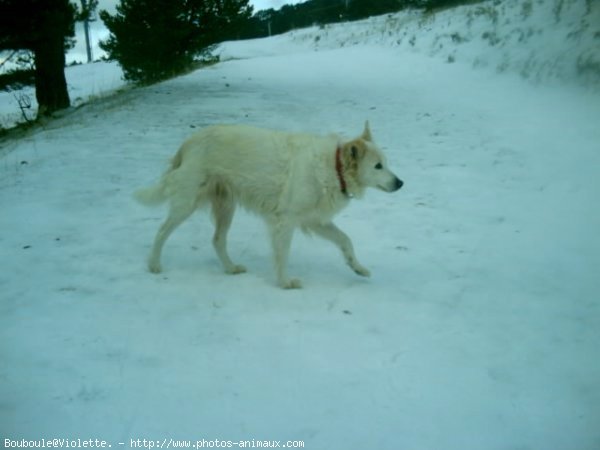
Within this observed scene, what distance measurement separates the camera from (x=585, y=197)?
5.69 meters

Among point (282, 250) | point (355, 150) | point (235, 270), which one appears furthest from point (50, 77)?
point (355, 150)

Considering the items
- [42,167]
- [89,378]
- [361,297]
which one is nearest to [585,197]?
[361,297]

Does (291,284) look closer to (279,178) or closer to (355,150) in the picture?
Answer: (279,178)

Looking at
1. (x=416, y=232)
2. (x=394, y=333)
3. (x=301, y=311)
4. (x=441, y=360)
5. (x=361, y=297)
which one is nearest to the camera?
(x=441, y=360)

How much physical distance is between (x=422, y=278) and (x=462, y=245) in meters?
0.88

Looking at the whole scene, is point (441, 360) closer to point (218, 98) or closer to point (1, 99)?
point (218, 98)

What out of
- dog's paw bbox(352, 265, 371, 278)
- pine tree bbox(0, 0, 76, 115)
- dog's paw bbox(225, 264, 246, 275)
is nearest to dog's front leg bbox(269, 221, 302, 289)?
dog's paw bbox(225, 264, 246, 275)

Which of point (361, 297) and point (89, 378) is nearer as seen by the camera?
point (89, 378)

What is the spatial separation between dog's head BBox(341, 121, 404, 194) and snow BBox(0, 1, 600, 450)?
2.71ft

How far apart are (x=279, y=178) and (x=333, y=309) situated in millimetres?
1261

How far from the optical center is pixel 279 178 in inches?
171

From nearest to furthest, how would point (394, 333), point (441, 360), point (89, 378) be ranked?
point (89, 378)
point (441, 360)
point (394, 333)

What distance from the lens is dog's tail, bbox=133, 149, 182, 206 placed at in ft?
15.0

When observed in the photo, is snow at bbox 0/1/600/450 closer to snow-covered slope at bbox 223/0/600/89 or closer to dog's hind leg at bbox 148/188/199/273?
dog's hind leg at bbox 148/188/199/273
